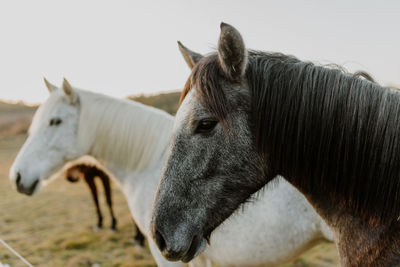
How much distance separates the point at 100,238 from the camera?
20.3ft

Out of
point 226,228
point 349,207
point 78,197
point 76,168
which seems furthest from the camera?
point 78,197

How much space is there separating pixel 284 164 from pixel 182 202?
506mm

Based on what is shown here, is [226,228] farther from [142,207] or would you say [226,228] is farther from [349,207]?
[349,207]

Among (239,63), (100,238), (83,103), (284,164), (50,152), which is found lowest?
(100,238)

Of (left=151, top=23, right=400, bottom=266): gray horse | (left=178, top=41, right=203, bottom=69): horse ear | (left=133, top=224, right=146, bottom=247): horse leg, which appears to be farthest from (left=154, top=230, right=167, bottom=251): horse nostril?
(left=133, top=224, right=146, bottom=247): horse leg

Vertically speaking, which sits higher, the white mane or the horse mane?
the horse mane

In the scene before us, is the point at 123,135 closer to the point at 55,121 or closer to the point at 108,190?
the point at 55,121

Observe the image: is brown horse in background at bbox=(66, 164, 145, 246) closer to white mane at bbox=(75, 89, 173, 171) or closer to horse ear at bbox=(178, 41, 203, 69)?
white mane at bbox=(75, 89, 173, 171)

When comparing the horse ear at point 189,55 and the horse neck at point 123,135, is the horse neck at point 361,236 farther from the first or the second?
the horse neck at point 123,135

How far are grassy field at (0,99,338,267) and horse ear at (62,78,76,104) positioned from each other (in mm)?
3297

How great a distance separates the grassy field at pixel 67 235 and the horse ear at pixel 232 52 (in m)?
4.44

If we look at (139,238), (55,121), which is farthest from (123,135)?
(139,238)

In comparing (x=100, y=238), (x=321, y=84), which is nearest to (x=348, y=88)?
(x=321, y=84)

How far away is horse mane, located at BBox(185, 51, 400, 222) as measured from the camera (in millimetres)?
1125
